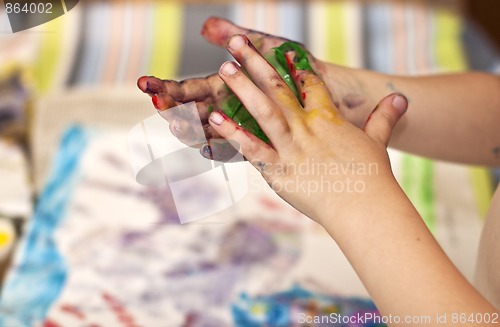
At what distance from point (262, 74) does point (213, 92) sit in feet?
0.28

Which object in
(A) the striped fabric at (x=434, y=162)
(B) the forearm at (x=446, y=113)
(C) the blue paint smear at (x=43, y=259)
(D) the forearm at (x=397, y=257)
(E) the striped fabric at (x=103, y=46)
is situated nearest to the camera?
(D) the forearm at (x=397, y=257)

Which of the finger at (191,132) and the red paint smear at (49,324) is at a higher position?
the finger at (191,132)

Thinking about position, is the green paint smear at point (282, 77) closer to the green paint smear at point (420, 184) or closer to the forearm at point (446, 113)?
the forearm at point (446, 113)

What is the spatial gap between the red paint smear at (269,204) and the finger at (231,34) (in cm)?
36

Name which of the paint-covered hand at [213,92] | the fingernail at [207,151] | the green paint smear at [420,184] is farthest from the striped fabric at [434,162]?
the fingernail at [207,151]

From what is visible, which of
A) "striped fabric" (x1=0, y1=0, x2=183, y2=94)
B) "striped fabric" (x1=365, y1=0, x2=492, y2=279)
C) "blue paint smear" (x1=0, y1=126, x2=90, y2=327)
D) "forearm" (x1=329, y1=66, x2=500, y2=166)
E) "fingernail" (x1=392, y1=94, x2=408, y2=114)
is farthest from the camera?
"striped fabric" (x1=0, y1=0, x2=183, y2=94)

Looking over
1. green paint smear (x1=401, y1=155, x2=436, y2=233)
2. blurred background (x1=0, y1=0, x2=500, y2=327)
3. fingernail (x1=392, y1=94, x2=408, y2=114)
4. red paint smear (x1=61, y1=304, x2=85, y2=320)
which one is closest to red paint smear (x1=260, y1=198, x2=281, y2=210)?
blurred background (x1=0, y1=0, x2=500, y2=327)

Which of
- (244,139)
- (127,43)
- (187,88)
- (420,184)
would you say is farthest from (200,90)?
(127,43)

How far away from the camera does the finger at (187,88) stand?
0.57 m

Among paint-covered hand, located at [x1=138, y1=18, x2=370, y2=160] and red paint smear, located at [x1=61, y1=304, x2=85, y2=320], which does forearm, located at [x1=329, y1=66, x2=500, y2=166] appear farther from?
red paint smear, located at [x1=61, y1=304, x2=85, y2=320]

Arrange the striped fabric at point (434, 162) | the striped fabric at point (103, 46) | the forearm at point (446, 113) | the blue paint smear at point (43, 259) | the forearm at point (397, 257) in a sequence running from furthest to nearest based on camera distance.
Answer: the striped fabric at point (103, 46), the striped fabric at point (434, 162), the blue paint smear at point (43, 259), the forearm at point (446, 113), the forearm at point (397, 257)

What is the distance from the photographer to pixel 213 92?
63 centimetres

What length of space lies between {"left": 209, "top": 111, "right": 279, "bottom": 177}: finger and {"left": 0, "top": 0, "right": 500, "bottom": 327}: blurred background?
137mm

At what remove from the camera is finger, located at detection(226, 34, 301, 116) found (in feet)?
1.82
